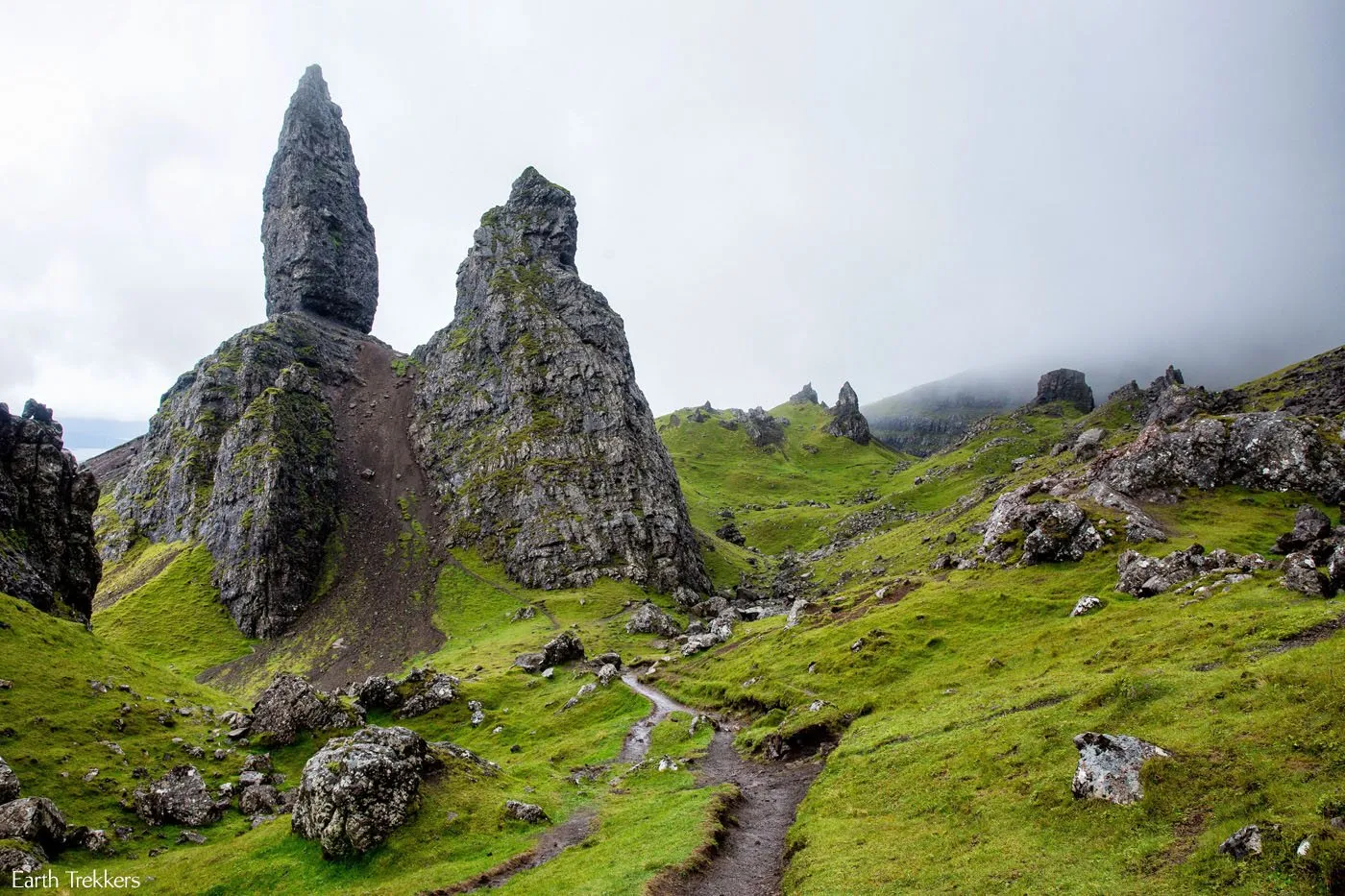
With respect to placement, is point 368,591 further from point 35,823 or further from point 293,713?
point 35,823

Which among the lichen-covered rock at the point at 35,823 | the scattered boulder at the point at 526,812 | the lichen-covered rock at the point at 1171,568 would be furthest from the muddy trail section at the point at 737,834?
the lichen-covered rock at the point at 1171,568

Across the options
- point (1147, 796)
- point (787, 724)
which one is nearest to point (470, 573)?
point (787, 724)

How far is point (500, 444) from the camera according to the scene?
188750 millimetres

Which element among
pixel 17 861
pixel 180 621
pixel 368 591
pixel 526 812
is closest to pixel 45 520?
pixel 17 861

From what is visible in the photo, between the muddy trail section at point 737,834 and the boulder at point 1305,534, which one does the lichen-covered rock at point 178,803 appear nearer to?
the muddy trail section at point 737,834

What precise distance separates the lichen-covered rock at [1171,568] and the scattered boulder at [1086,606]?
142 inches

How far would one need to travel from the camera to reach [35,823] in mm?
29625

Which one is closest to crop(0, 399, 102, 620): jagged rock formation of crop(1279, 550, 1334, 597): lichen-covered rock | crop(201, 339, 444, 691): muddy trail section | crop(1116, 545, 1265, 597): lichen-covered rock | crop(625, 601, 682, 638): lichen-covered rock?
crop(201, 339, 444, 691): muddy trail section

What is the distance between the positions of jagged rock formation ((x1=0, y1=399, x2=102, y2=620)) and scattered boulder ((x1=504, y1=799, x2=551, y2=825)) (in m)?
52.9

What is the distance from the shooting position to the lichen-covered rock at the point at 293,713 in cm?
5072

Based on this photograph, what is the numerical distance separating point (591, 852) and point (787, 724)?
23.8m

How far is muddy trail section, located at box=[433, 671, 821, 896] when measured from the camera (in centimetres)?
3067

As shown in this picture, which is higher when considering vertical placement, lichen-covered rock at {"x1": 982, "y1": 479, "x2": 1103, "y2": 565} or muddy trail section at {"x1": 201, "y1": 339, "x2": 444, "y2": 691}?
muddy trail section at {"x1": 201, "y1": 339, "x2": 444, "y2": 691}

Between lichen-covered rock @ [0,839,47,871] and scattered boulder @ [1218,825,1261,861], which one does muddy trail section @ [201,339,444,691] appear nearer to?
lichen-covered rock @ [0,839,47,871]
